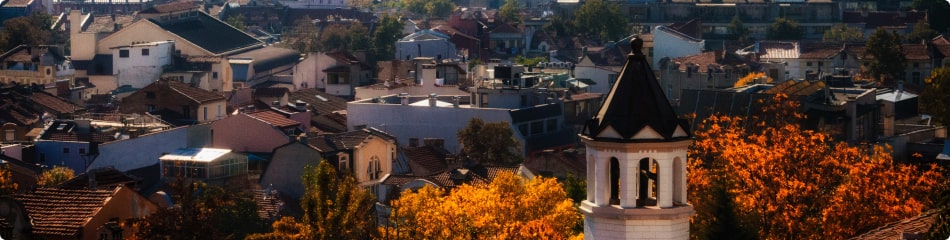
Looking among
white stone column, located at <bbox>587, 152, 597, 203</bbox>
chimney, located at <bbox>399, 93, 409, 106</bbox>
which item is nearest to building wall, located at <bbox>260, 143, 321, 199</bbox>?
chimney, located at <bbox>399, 93, 409, 106</bbox>

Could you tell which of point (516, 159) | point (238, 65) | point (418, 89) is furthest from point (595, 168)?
point (238, 65)

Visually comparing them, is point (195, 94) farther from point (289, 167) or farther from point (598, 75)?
point (598, 75)

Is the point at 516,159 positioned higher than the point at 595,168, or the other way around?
the point at 595,168

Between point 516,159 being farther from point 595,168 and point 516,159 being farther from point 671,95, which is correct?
point 595,168

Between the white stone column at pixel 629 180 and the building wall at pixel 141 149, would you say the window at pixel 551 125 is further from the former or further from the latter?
the white stone column at pixel 629 180

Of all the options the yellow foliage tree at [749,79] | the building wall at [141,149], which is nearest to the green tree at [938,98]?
the yellow foliage tree at [749,79]

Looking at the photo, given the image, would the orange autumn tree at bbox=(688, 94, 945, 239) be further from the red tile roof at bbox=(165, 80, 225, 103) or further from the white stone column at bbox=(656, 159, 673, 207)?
the red tile roof at bbox=(165, 80, 225, 103)
